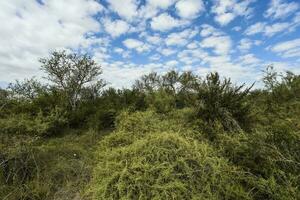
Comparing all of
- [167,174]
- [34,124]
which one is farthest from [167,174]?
[34,124]

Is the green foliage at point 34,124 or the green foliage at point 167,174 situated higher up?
the green foliage at point 34,124

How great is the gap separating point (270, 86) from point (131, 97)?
6.98 m

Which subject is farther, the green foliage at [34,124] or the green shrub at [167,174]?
the green foliage at [34,124]

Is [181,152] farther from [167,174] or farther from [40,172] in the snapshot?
[40,172]

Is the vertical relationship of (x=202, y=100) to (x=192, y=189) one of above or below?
above

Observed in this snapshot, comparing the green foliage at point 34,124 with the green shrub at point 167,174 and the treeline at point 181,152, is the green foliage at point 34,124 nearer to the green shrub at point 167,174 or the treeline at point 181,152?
the treeline at point 181,152

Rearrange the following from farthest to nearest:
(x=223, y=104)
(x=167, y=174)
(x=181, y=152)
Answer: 1. (x=223, y=104)
2. (x=181, y=152)
3. (x=167, y=174)

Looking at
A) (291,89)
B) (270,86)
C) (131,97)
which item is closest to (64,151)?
(131,97)

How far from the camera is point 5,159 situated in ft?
14.5

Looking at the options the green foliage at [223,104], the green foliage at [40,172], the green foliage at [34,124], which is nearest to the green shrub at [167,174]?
the green foliage at [40,172]

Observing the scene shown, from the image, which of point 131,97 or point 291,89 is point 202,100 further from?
point 291,89

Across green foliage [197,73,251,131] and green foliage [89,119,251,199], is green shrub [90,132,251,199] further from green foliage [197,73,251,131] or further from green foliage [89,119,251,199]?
green foliage [197,73,251,131]

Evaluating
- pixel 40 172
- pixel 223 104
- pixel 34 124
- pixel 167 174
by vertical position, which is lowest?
pixel 40 172

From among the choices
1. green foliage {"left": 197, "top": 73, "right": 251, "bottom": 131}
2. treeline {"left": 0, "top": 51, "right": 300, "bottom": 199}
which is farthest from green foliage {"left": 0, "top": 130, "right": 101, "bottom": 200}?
green foliage {"left": 197, "top": 73, "right": 251, "bottom": 131}
